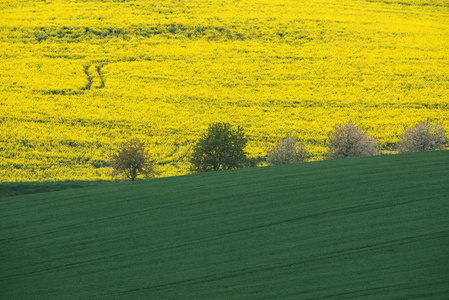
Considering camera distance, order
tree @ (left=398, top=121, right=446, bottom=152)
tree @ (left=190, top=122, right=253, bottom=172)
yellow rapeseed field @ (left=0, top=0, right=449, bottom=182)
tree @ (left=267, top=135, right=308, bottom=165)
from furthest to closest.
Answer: yellow rapeseed field @ (left=0, top=0, right=449, bottom=182)
tree @ (left=398, top=121, right=446, bottom=152)
tree @ (left=267, top=135, right=308, bottom=165)
tree @ (left=190, top=122, right=253, bottom=172)

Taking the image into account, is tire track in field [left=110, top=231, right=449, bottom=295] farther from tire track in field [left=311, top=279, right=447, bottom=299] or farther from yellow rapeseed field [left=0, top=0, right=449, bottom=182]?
yellow rapeseed field [left=0, top=0, right=449, bottom=182]

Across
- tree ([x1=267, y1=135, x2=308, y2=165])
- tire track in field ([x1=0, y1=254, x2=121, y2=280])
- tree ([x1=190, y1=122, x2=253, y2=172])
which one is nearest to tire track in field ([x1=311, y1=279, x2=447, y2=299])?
tire track in field ([x1=0, y1=254, x2=121, y2=280])

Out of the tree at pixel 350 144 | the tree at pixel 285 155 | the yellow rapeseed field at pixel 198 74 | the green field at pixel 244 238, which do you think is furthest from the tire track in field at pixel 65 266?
the yellow rapeseed field at pixel 198 74

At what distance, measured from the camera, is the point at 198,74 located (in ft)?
168

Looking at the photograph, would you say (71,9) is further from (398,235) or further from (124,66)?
(398,235)

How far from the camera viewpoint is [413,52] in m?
55.9

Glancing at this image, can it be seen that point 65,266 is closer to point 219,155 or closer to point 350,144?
point 219,155

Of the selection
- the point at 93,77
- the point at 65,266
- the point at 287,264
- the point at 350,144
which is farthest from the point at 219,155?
the point at 93,77

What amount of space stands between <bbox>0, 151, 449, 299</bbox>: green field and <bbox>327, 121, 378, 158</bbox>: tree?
29.1 ft

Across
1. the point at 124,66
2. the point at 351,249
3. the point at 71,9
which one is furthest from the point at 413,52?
the point at 351,249

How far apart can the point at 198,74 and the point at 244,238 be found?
39572 millimetres

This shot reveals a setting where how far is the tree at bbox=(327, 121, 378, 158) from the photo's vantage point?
95.1 feet

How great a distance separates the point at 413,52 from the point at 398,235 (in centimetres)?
4882

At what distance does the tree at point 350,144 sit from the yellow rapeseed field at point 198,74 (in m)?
7.43
